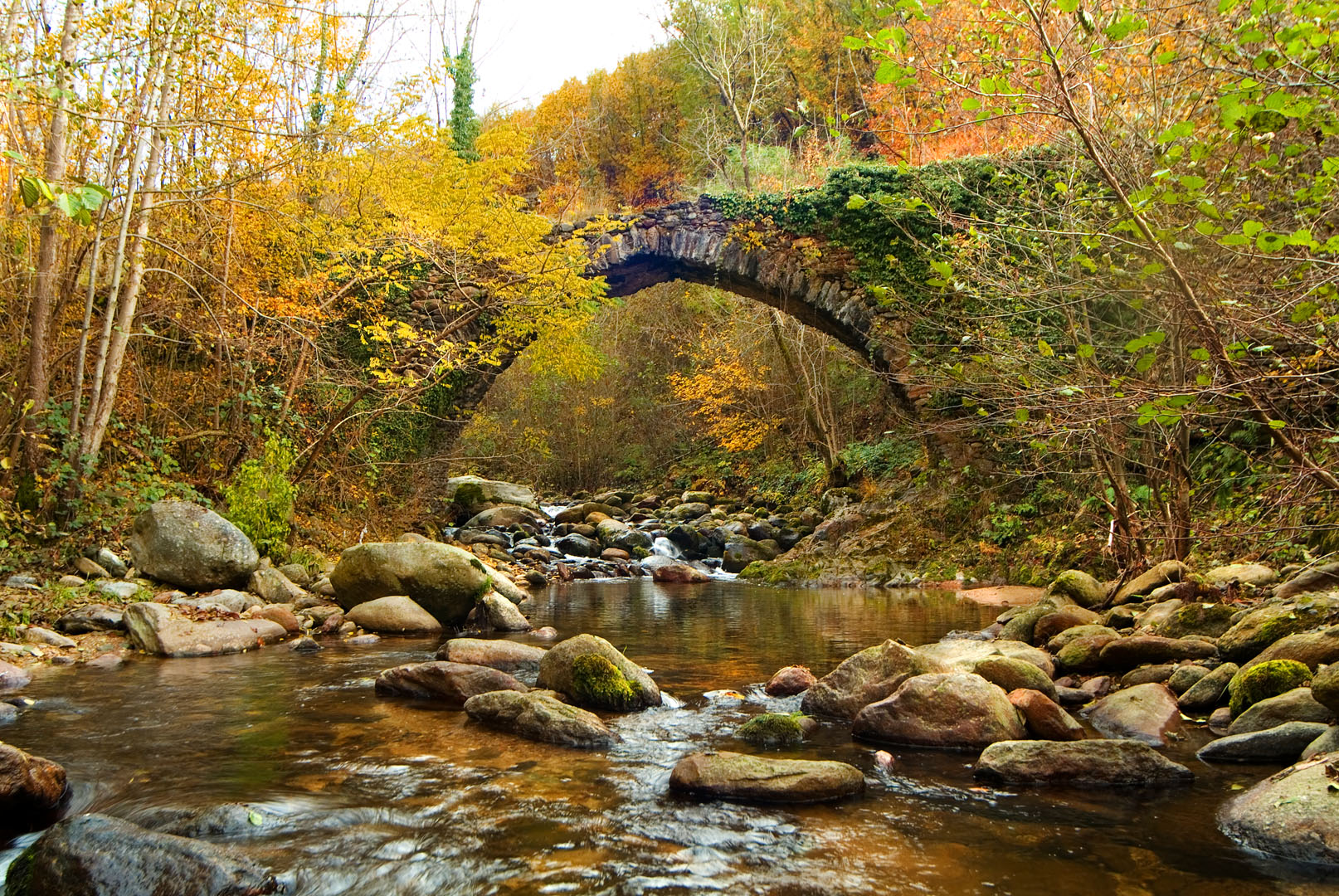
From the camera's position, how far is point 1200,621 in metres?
5.46

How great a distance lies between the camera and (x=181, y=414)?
1015cm

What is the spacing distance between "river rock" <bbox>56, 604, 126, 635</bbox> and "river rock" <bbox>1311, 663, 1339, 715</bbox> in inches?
290

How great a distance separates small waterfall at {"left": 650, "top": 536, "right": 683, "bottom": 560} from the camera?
15.7 m

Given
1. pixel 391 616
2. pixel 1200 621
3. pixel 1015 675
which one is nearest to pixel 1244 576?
pixel 1200 621

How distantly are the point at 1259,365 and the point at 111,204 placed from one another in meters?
9.04

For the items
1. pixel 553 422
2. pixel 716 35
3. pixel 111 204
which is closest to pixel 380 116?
pixel 111 204

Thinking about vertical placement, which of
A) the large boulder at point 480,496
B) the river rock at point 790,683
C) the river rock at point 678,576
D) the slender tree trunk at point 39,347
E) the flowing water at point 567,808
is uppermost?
the slender tree trunk at point 39,347

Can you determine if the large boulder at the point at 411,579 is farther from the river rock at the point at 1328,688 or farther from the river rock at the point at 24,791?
the river rock at the point at 1328,688

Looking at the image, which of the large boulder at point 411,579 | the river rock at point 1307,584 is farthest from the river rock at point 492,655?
the river rock at point 1307,584

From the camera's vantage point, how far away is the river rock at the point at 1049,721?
Answer: 405 centimetres

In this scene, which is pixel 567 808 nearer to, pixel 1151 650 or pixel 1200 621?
pixel 1151 650

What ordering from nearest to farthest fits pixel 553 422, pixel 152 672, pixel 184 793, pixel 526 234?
pixel 184 793 → pixel 152 672 → pixel 526 234 → pixel 553 422

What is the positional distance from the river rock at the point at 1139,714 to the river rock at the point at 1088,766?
0.51 meters

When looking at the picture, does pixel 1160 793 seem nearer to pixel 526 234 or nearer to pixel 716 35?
pixel 526 234
